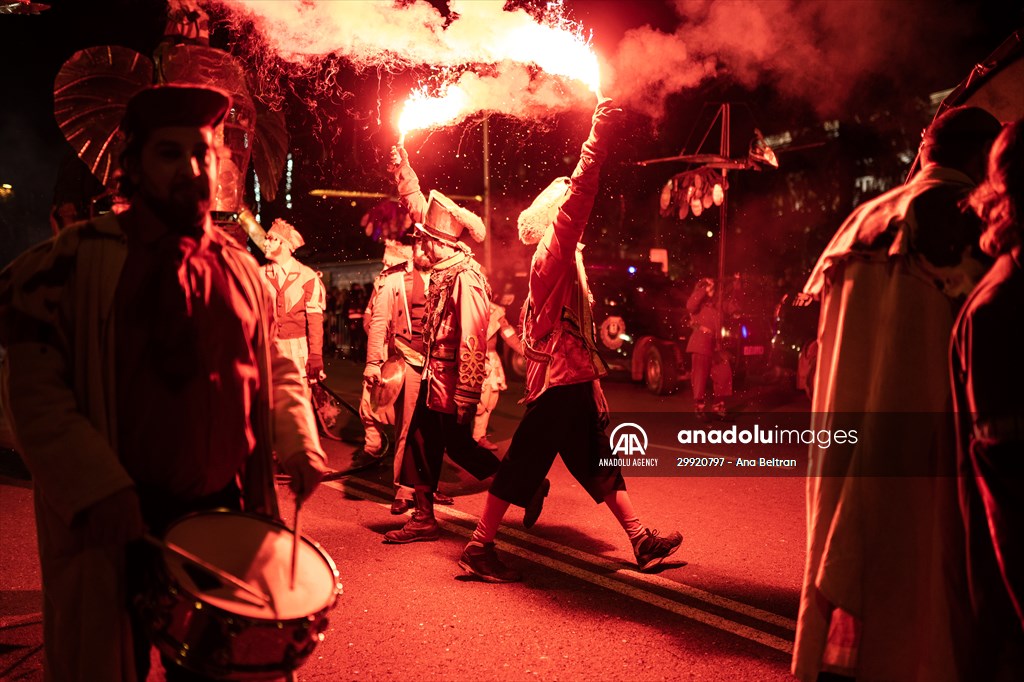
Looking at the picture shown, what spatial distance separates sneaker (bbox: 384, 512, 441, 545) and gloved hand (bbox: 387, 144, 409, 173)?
2488mm

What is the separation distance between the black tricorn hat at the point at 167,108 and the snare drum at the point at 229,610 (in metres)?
1.13

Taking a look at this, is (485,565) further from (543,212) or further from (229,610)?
(229,610)

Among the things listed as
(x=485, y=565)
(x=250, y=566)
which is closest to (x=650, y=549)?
(x=485, y=565)

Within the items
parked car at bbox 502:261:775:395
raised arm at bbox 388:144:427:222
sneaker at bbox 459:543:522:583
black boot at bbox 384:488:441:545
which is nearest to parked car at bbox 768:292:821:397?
parked car at bbox 502:261:775:395

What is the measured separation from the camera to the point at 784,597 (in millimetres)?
4906

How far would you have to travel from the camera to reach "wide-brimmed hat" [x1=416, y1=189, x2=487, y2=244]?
6.11 metres

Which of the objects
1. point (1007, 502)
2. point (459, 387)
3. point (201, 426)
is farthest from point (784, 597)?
point (201, 426)

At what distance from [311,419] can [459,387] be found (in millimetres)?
2977

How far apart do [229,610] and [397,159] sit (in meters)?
4.49

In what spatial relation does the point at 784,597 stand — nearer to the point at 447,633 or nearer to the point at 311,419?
the point at 447,633

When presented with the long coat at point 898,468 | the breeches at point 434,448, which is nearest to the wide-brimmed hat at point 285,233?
the breeches at point 434,448

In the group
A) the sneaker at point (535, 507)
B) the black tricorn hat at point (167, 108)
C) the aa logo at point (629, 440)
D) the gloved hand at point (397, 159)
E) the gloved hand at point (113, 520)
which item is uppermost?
the gloved hand at point (397, 159)

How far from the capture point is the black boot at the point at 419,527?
5957 mm

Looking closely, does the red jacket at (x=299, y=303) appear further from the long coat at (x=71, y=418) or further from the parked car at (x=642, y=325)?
the parked car at (x=642, y=325)
